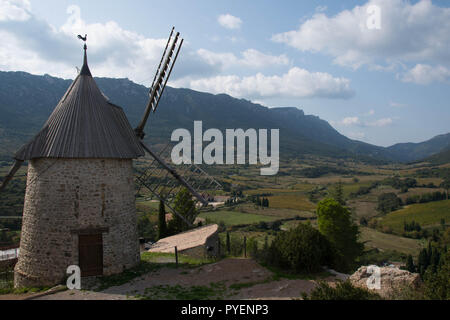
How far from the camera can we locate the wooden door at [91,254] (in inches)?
436

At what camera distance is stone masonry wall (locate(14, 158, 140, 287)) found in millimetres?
10945

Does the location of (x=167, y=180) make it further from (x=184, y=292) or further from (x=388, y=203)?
(x=388, y=203)

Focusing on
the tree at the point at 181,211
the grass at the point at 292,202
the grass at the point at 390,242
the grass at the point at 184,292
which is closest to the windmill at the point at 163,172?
the grass at the point at 184,292

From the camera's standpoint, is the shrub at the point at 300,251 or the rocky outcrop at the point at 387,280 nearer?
the rocky outcrop at the point at 387,280

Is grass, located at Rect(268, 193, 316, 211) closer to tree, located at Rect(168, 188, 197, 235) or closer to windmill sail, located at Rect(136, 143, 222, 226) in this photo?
Answer: tree, located at Rect(168, 188, 197, 235)

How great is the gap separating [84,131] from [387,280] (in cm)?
1142

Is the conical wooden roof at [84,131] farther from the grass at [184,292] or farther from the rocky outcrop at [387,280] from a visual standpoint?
the rocky outcrop at [387,280]

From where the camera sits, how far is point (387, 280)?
8969mm

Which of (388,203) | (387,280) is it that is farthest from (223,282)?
(388,203)

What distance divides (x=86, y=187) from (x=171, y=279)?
460 cm

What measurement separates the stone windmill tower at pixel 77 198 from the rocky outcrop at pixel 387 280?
8.53m

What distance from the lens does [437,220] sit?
59688mm
